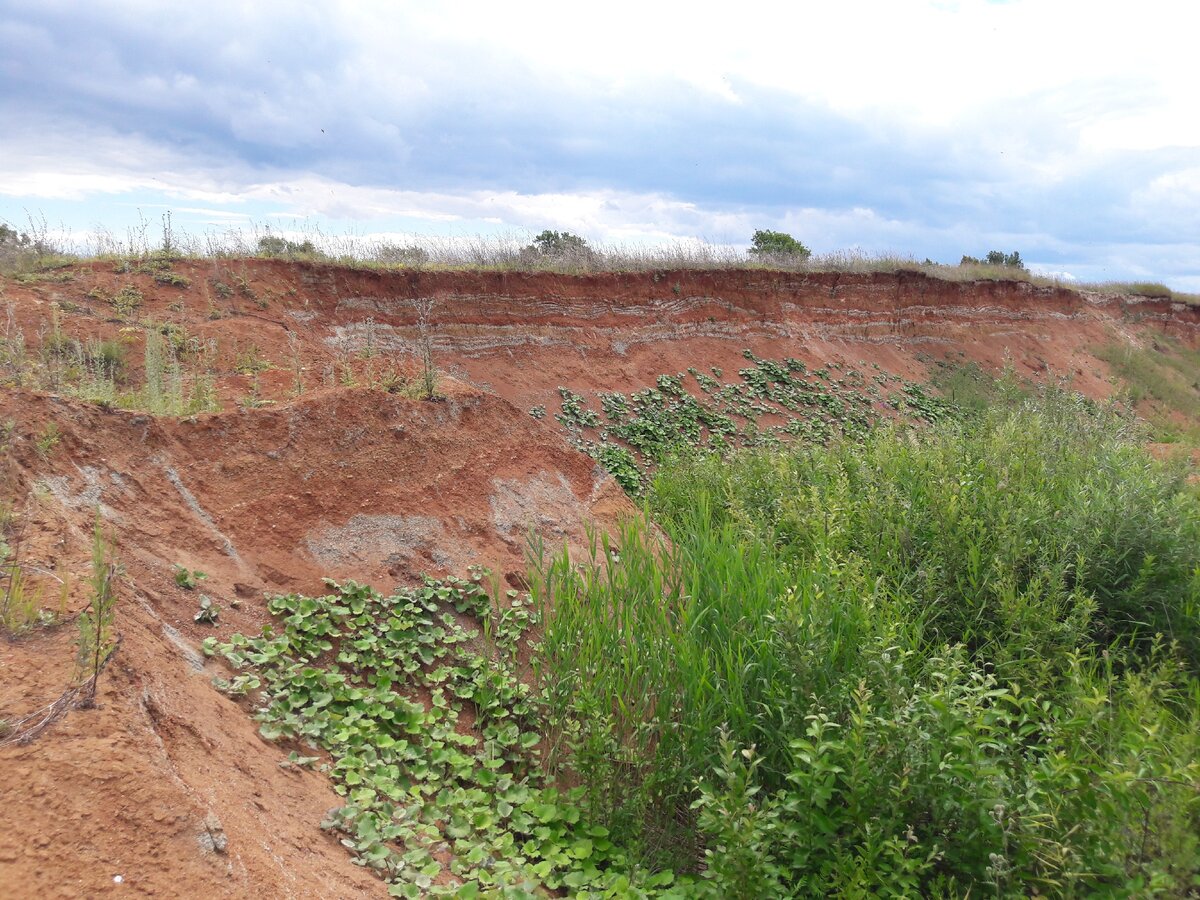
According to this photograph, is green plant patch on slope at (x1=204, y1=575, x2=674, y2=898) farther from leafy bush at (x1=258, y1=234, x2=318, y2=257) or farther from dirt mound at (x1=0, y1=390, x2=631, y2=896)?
leafy bush at (x1=258, y1=234, x2=318, y2=257)

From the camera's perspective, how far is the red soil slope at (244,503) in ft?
8.41

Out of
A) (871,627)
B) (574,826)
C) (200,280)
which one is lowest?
(574,826)

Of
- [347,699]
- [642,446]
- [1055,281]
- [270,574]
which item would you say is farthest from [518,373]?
[1055,281]

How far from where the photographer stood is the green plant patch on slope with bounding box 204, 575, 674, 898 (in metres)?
3.26

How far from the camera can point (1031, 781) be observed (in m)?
2.96

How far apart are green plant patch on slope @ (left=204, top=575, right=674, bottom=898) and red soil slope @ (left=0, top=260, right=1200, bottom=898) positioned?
7.4 inches

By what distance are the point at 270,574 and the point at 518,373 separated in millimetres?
8105

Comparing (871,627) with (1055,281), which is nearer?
(871,627)

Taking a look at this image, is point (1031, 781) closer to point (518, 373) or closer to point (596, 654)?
point (596, 654)

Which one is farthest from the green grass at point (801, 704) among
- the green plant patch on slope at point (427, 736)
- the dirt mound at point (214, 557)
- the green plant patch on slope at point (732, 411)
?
the green plant patch on slope at point (732, 411)

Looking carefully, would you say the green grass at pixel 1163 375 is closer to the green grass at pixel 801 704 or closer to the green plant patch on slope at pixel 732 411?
the green plant patch on slope at pixel 732 411

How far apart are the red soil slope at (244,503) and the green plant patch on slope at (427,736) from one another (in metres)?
0.19

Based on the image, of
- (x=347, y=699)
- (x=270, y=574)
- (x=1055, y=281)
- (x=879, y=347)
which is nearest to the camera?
(x=347, y=699)

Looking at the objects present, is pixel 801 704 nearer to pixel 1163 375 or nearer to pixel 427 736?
pixel 427 736
